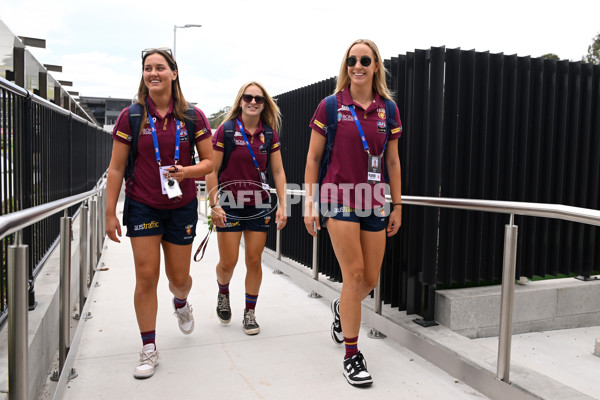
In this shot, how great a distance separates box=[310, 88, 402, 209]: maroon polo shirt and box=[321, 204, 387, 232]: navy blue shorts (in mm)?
29

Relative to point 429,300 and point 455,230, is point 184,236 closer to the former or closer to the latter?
point 429,300

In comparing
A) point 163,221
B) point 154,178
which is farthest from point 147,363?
point 154,178

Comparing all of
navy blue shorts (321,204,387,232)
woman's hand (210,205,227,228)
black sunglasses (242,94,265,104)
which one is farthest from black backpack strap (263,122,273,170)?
navy blue shorts (321,204,387,232)

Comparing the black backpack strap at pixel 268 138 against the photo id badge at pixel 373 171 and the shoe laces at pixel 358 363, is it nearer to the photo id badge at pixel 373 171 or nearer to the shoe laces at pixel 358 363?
the photo id badge at pixel 373 171

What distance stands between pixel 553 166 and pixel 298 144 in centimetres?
258

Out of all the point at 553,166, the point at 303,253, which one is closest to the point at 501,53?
A: the point at 553,166

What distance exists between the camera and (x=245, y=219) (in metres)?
3.52

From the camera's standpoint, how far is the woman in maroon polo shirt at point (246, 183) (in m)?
3.49

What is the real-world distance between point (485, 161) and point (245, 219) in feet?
6.19

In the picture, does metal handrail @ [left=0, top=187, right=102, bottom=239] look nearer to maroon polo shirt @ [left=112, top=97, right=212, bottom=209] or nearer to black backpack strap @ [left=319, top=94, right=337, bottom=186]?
maroon polo shirt @ [left=112, top=97, right=212, bottom=209]

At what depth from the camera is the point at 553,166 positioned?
443cm

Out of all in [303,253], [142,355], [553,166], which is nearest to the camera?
[142,355]

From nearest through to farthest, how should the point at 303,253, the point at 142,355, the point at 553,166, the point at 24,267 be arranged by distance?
the point at 24,267
the point at 142,355
the point at 553,166
the point at 303,253

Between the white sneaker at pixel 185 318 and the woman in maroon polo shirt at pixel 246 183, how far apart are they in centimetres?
41
